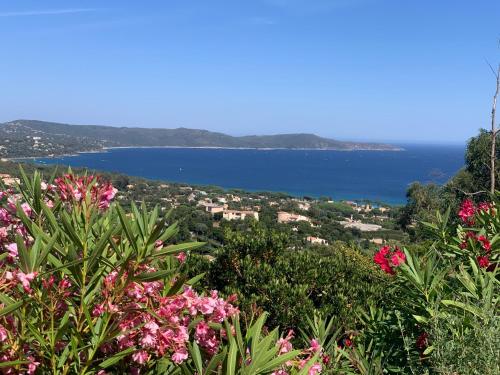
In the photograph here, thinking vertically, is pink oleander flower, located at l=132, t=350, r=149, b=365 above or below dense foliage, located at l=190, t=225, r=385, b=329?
above

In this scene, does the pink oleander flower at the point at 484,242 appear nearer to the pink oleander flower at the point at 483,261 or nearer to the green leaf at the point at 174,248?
the pink oleander flower at the point at 483,261

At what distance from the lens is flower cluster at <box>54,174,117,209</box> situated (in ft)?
5.21

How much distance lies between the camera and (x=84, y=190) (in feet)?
5.23

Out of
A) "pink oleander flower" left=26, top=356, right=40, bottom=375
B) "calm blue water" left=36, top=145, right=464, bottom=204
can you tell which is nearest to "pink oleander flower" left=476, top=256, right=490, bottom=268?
"pink oleander flower" left=26, top=356, right=40, bottom=375

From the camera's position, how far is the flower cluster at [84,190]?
→ 1589 millimetres

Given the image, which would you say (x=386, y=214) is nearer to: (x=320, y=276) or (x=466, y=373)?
(x=320, y=276)

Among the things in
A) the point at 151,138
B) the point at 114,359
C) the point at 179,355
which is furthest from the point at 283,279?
Result: the point at 151,138

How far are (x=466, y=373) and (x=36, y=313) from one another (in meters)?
1.34

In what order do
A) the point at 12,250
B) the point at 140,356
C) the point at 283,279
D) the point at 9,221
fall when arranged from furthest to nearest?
the point at 283,279
the point at 9,221
the point at 12,250
the point at 140,356

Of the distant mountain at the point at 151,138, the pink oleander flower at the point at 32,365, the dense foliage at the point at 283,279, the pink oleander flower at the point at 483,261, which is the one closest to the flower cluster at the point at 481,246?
the pink oleander flower at the point at 483,261

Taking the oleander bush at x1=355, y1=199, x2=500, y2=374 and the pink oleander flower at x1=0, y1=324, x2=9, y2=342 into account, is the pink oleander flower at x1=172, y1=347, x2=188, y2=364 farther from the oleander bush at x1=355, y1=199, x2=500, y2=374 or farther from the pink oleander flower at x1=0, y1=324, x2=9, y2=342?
the oleander bush at x1=355, y1=199, x2=500, y2=374

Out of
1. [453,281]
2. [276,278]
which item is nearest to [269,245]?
[276,278]

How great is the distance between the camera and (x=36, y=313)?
1.25 m

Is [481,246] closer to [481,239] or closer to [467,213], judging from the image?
[481,239]
